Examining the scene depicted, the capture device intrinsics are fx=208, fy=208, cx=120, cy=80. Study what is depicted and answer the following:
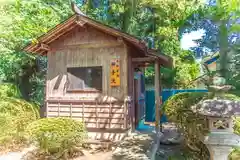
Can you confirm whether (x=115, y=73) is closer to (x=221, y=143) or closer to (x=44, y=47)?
(x=44, y=47)

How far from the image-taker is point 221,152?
3.96 m

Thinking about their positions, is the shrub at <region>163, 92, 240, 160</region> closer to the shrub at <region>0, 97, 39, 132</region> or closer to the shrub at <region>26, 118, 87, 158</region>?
the shrub at <region>26, 118, 87, 158</region>

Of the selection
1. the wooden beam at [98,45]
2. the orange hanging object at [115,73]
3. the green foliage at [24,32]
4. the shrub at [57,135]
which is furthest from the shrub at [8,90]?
the orange hanging object at [115,73]

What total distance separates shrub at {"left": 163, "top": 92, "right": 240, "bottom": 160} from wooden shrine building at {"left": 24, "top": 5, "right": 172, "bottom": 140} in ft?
4.39

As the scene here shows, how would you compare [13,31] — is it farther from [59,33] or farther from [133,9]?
[133,9]

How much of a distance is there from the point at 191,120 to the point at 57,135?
11.1ft

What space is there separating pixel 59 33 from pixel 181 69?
9.37 meters

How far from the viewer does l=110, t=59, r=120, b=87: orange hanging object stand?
23.2 ft

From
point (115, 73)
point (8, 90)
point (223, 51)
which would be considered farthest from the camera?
point (8, 90)

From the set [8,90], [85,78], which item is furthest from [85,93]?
[8,90]

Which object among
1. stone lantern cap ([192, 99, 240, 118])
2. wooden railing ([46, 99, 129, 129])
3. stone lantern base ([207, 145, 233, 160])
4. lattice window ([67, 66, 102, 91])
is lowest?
stone lantern base ([207, 145, 233, 160])

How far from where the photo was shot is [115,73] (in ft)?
23.2

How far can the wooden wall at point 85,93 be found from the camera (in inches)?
278

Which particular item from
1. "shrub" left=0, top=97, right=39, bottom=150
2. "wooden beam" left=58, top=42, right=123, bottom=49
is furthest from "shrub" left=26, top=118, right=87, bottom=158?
"wooden beam" left=58, top=42, right=123, bottom=49
